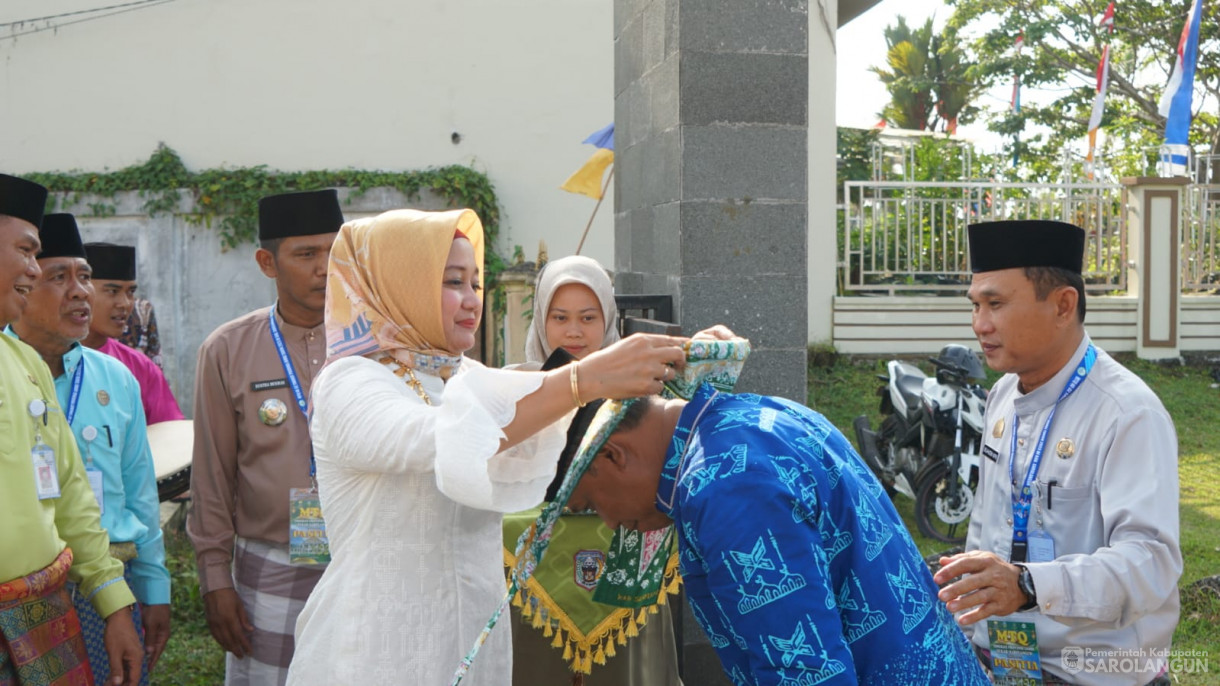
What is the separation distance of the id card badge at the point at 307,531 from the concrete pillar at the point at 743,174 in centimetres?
178

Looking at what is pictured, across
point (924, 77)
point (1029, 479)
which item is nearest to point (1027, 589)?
point (1029, 479)

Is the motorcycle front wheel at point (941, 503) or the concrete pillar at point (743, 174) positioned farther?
the motorcycle front wheel at point (941, 503)

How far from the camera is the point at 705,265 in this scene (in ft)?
14.6

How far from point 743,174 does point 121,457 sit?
257 cm

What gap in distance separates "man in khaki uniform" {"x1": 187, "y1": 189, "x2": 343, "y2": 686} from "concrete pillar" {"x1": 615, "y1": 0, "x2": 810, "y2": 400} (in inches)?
63.5

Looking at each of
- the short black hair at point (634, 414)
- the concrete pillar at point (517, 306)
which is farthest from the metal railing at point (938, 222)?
the short black hair at point (634, 414)

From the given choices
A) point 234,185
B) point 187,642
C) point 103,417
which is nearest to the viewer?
point 103,417

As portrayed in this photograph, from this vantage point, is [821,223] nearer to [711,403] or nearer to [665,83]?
[665,83]

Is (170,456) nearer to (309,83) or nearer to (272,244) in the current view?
(272,244)

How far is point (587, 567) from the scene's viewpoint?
3605 mm

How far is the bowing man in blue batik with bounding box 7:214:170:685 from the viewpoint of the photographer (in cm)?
341

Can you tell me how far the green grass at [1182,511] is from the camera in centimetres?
548

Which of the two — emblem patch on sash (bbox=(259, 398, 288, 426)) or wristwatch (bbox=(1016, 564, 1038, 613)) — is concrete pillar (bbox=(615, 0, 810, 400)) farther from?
wristwatch (bbox=(1016, 564, 1038, 613))

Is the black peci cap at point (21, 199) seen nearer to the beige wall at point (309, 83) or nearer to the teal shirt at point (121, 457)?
the teal shirt at point (121, 457)
